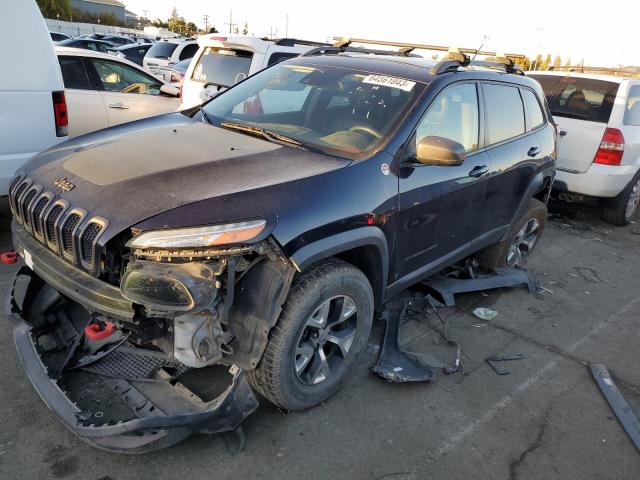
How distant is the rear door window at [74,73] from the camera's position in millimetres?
6352

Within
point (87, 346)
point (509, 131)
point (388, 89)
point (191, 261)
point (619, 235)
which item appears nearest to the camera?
point (191, 261)

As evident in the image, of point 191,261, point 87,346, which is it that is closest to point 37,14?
point 87,346

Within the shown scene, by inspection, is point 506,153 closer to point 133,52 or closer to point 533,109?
point 533,109

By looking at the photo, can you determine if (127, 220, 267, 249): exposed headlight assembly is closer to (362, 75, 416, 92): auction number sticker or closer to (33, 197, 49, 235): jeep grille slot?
(33, 197, 49, 235): jeep grille slot

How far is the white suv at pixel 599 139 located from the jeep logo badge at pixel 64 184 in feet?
19.8

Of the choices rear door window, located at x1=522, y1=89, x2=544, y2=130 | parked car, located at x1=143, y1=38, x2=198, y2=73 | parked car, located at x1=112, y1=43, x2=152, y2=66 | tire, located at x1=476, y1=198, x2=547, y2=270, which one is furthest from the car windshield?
parked car, located at x1=112, y1=43, x2=152, y2=66

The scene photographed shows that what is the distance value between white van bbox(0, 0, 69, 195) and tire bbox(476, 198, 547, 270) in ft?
13.5

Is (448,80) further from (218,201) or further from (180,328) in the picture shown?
(180,328)

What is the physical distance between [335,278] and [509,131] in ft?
7.87

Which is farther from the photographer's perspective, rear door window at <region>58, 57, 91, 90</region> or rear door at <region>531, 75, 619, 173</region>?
rear door at <region>531, 75, 619, 173</region>

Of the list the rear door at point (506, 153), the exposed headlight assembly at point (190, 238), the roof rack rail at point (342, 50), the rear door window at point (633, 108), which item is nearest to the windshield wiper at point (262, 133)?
Result: the exposed headlight assembly at point (190, 238)

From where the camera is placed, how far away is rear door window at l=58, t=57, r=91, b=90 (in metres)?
6.35

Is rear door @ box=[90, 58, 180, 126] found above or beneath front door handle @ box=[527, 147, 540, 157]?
beneath

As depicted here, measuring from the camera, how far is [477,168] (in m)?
3.70
